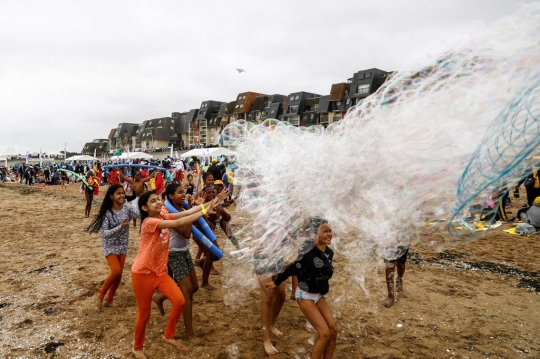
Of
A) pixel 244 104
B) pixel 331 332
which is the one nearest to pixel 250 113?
pixel 244 104

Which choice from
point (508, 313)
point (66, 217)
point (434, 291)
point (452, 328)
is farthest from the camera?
point (66, 217)

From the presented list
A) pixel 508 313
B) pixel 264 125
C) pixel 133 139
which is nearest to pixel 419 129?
pixel 264 125

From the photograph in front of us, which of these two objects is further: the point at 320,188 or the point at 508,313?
the point at 508,313

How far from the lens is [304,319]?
467cm

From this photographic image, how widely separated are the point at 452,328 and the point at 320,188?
2906 millimetres

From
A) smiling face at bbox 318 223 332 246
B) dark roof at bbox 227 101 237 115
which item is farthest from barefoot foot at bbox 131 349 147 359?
dark roof at bbox 227 101 237 115

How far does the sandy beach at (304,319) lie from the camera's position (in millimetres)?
3889

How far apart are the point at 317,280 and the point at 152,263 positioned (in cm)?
166

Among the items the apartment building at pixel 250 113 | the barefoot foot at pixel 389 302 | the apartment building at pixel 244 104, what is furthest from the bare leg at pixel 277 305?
the apartment building at pixel 244 104

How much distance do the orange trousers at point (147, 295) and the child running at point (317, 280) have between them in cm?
127

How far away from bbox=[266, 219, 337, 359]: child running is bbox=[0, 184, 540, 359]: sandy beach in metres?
Result: 0.90

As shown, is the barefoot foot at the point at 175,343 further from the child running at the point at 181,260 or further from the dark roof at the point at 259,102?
the dark roof at the point at 259,102

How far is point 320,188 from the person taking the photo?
316 centimetres

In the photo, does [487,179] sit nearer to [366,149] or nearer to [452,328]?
[366,149]
